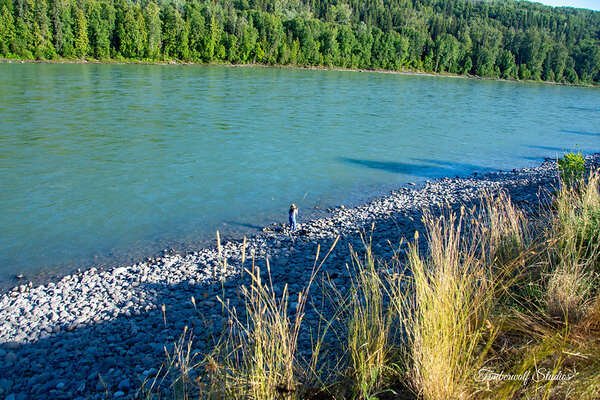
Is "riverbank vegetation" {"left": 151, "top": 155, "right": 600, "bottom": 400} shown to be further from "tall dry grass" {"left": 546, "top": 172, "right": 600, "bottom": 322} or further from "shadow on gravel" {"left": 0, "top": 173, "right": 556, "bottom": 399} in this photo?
"shadow on gravel" {"left": 0, "top": 173, "right": 556, "bottom": 399}

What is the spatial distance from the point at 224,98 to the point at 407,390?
157 ft

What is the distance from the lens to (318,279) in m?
10.3

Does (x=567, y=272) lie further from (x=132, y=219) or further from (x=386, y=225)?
(x=132, y=219)

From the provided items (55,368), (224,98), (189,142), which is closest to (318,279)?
(55,368)

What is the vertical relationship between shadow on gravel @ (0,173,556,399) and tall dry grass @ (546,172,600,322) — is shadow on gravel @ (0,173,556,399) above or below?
below

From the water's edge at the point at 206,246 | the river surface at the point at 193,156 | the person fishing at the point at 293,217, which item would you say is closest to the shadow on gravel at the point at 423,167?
the river surface at the point at 193,156

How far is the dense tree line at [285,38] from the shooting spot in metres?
89.6

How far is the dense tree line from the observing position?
89562 millimetres

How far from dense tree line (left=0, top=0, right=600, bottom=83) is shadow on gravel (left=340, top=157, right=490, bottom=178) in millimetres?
80374

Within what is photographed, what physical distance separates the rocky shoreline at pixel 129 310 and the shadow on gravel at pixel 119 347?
2 cm

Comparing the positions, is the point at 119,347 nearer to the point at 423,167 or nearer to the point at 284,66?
the point at 423,167
